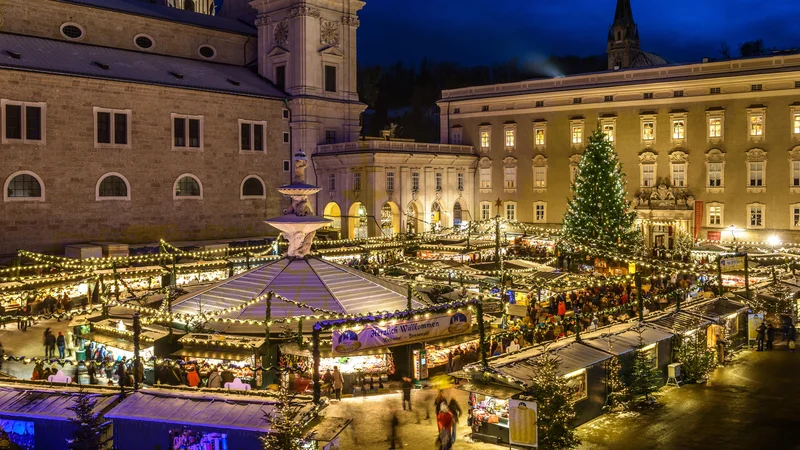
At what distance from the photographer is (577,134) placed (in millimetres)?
57156

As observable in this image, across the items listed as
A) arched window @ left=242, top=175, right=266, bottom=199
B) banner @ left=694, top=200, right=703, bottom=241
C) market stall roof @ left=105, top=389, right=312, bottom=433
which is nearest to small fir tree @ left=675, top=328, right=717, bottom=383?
market stall roof @ left=105, top=389, right=312, bottom=433

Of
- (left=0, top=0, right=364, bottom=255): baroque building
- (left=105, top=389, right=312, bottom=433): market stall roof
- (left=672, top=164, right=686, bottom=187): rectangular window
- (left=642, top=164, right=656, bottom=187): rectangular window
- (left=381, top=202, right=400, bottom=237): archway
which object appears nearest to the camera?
(left=105, top=389, right=312, bottom=433): market stall roof

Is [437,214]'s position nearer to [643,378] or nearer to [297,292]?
[297,292]

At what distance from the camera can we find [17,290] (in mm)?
29844

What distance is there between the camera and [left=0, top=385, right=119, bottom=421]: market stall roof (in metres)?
14.8

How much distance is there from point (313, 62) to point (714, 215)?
3019cm

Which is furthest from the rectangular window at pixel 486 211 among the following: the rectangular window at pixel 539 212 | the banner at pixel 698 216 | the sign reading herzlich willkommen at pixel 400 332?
the sign reading herzlich willkommen at pixel 400 332

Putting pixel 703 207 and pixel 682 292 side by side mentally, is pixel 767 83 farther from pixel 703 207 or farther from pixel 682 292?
pixel 682 292

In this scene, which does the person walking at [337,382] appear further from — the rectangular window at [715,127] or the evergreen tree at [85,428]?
the rectangular window at [715,127]

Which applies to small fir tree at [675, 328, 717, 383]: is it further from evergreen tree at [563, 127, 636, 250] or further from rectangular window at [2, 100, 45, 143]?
rectangular window at [2, 100, 45, 143]

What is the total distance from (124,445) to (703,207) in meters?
45.0

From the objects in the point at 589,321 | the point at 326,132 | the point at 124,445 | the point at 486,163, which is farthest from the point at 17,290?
the point at 486,163

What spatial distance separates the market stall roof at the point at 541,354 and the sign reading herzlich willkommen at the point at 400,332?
211 centimetres

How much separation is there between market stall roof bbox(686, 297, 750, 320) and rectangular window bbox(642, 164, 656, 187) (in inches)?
1129
